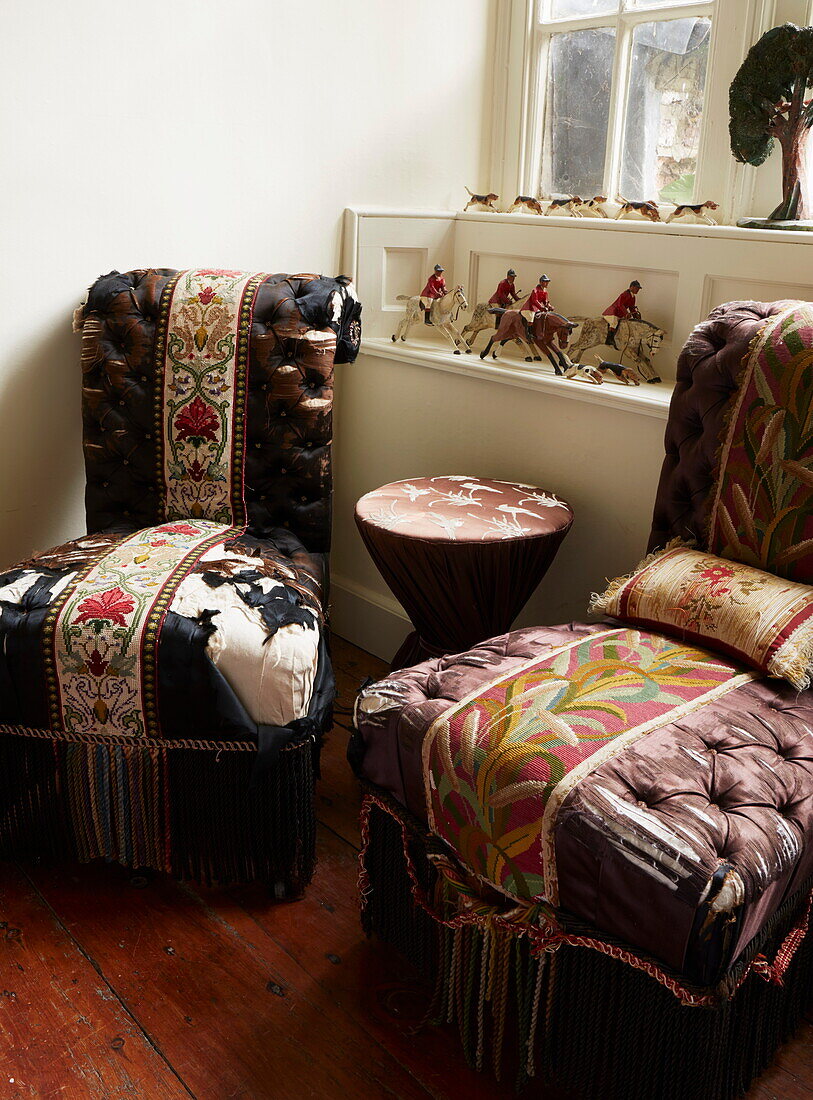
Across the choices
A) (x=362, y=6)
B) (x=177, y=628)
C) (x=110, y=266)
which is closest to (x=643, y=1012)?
(x=177, y=628)

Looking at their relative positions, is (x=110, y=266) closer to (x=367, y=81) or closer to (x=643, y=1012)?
(x=367, y=81)

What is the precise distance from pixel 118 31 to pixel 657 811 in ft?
6.10

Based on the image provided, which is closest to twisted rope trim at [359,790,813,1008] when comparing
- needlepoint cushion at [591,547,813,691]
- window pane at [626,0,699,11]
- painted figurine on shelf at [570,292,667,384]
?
needlepoint cushion at [591,547,813,691]

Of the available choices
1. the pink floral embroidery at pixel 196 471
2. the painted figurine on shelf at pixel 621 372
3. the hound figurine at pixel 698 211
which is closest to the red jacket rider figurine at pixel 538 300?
the painted figurine on shelf at pixel 621 372

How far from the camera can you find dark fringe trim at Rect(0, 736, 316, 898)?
167 centimetres

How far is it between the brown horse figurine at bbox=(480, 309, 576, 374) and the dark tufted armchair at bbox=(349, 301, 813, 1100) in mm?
755

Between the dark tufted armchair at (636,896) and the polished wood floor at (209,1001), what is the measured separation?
76 millimetres

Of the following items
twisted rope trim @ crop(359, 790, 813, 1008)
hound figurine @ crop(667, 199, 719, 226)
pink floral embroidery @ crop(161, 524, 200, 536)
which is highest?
hound figurine @ crop(667, 199, 719, 226)

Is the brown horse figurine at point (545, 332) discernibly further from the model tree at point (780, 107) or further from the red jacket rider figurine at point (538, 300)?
the model tree at point (780, 107)

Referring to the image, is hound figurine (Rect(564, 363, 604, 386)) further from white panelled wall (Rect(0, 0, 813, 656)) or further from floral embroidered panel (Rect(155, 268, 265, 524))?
floral embroidered panel (Rect(155, 268, 265, 524))

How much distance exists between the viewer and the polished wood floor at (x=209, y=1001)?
1.36m

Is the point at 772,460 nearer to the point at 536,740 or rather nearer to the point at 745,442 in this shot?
the point at 745,442

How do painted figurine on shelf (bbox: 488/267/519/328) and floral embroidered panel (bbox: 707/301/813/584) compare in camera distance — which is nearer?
floral embroidered panel (bbox: 707/301/813/584)

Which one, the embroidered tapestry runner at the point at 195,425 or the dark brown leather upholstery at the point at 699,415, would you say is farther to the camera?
the embroidered tapestry runner at the point at 195,425
